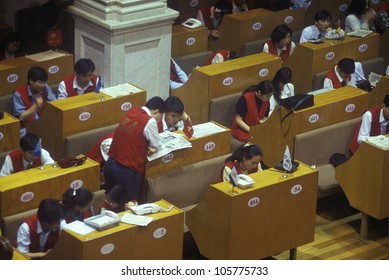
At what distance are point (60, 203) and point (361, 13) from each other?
585 centimetres

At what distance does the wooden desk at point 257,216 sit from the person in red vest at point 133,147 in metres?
0.57

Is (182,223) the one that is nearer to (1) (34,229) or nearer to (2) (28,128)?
(1) (34,229)

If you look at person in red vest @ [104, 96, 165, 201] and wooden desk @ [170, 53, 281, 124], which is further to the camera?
wooden desk @ [170, 53, 281, 124]

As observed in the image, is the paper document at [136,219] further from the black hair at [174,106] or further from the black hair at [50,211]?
the black hair at [174,106]

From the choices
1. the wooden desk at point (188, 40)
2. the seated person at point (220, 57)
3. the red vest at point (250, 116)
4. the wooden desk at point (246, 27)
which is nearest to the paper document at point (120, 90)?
the red vest at point (250, 116)

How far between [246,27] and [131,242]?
197 inches

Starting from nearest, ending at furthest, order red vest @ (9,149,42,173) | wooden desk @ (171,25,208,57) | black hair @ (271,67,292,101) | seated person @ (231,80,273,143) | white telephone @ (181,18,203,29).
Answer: red vest @ (9,149,42,173), seated person @ (231,80,273,143), black hair @ (271,67,292,101), wooden desk @ (171,25,208,57), white telephone @ (181,18,203,29)

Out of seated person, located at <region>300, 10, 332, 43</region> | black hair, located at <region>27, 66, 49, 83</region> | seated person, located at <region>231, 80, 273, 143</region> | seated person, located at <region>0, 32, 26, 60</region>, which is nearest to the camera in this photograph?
black hair, located at <region>27, 66, 49, 83</region>

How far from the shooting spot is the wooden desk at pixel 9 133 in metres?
10.2

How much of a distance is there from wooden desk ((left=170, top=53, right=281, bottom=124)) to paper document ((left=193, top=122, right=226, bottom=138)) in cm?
101

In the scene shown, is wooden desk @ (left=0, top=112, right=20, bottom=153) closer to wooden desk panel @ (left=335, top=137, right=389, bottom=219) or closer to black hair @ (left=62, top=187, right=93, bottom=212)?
black hair @ (left=62, top=187, right=93, bottom=212)

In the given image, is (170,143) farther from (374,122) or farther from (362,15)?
(362,15)

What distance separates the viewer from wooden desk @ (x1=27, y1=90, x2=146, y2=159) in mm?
10477

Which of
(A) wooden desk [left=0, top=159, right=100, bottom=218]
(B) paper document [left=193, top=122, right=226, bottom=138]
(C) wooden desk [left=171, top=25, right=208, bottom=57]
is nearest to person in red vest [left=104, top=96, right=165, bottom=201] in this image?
(A) wooden desk [left=0, top=159, right=100, bottom=218]
